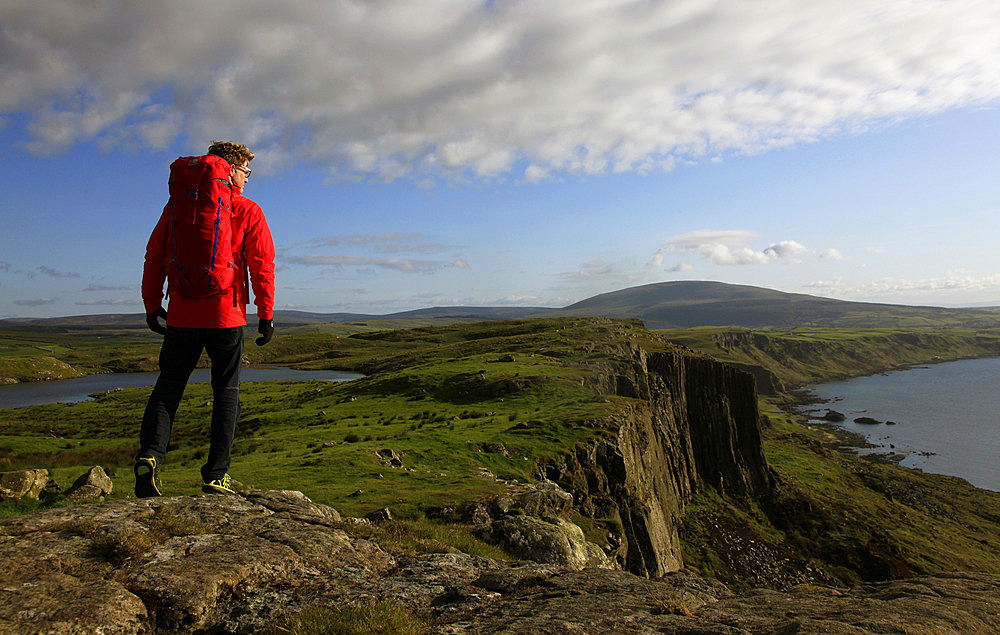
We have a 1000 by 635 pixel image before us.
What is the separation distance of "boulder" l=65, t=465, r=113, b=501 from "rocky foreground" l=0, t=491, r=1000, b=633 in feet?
9.86

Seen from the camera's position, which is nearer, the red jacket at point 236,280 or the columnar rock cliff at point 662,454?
the red jacket at point 236,280

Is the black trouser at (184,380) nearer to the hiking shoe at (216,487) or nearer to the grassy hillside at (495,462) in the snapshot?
the hiking shoe at (216,487)

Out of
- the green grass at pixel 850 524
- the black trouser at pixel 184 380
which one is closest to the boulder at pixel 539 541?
the black trouser at pixel 184 380

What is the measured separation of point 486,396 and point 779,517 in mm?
36915

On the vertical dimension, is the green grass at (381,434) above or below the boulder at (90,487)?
below

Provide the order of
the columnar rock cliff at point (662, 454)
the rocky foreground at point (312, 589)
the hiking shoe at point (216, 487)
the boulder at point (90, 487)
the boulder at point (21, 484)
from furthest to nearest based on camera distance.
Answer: the columnar rock cliff at point (662, 454) < the boulder at point (90, 487) < the boulder at point (21, 484) < the hiking shoe at point (216, 487) < the rocky foreground at point (312, 589)

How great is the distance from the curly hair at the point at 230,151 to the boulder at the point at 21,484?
6859 mm

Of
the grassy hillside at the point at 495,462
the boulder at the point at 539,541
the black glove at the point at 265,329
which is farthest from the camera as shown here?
the grassy hillside at the point at 495,462

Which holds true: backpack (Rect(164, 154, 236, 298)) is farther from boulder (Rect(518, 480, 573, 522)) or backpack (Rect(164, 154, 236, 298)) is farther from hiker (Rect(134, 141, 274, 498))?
boulder (Rect(518, 480, 573, 522))

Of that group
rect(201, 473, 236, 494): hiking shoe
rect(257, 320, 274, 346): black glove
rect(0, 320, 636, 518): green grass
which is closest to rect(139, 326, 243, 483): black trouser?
rect(257, 320, 274, 346): black glove

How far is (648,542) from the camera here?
2525 cm

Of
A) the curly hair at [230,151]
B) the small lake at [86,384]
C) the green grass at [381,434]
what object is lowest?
the small lake at [86,384]

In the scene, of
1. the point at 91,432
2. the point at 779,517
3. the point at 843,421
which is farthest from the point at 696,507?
the point at 843,421

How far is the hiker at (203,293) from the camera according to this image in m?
7.50
